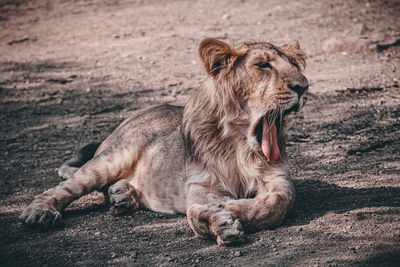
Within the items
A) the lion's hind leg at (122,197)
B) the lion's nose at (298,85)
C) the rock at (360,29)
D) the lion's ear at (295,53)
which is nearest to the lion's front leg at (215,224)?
the lion's hind leg at (122,197)

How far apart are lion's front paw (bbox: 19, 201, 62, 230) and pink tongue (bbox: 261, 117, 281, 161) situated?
1753 mm

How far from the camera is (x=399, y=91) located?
7.11 metres

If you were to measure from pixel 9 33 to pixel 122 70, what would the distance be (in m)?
4.28

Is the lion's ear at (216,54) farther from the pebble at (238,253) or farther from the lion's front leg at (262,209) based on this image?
the pebble at (238,253)

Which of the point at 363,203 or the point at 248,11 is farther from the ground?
the point at 248,11

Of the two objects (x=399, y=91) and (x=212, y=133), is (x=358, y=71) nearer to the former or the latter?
(x=399, y=91)

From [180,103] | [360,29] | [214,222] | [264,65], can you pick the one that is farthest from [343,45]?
[214,222]

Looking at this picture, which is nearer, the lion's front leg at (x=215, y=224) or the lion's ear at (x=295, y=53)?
the lion's front leg at (x=215, y=224)

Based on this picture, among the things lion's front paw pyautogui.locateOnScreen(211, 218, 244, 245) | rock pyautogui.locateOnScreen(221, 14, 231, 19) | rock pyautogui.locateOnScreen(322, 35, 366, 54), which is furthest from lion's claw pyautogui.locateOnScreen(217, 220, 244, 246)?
rock pyautogui.locateOnScreen(221, 14, 231, 19)

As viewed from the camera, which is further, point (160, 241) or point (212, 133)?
point (212, 133)

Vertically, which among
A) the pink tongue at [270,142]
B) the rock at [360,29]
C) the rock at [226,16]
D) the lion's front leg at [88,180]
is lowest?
the lion's front leg at [88,180]

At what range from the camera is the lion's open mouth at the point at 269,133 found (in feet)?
12.9

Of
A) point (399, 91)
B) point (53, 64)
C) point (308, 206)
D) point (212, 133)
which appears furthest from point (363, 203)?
point (53, 64)

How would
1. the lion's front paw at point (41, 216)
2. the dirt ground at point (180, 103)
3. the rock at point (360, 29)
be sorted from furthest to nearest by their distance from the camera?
the rock at point (360, 29) < the lion's front paw at point (41, 216) < the dirt ground at point (180, 103)
